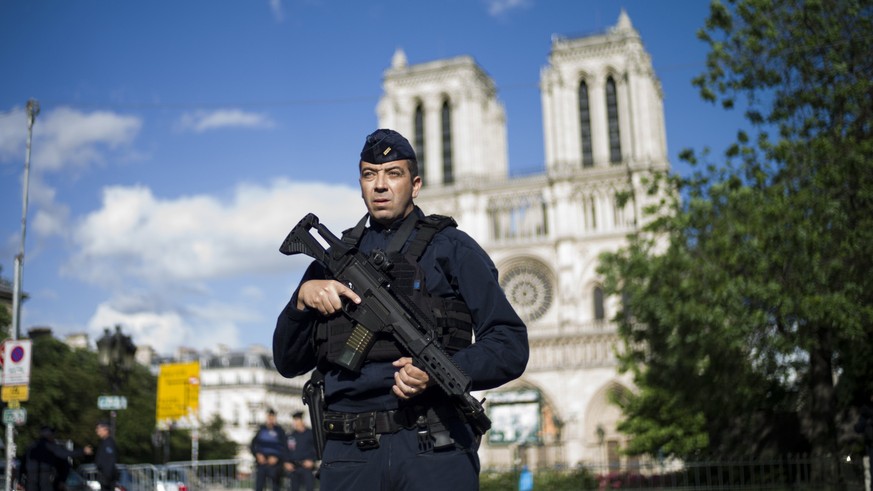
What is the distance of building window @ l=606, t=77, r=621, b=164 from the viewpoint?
54.2 m

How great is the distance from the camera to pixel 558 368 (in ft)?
174

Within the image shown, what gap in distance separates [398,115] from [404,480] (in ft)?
181

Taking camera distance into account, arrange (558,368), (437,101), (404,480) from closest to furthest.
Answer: (404,480), (558,368), (437,101)

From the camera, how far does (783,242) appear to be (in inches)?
647

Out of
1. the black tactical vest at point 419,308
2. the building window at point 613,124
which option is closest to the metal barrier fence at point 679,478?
the black tactical vest at point 419,308

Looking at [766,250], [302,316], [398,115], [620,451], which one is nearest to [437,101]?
[398,115]

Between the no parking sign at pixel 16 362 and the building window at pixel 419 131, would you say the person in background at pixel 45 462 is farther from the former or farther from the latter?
the building window at pixel 419 131

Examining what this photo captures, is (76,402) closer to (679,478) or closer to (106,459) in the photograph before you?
(679,478)

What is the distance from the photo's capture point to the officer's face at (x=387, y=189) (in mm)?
3500

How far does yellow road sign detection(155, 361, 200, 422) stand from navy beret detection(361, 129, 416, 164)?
755 inches

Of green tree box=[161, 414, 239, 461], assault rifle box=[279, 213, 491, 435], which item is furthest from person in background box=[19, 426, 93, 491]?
green tree box=[161, 414, 239, 461]

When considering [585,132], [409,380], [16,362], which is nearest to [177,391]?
[16,362]

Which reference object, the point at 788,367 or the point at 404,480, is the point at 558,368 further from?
the point at 404,480

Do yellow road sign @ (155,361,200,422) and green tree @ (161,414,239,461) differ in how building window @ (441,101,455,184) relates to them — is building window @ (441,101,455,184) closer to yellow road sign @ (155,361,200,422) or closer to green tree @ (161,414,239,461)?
green tree @ (161,414,239,461)
